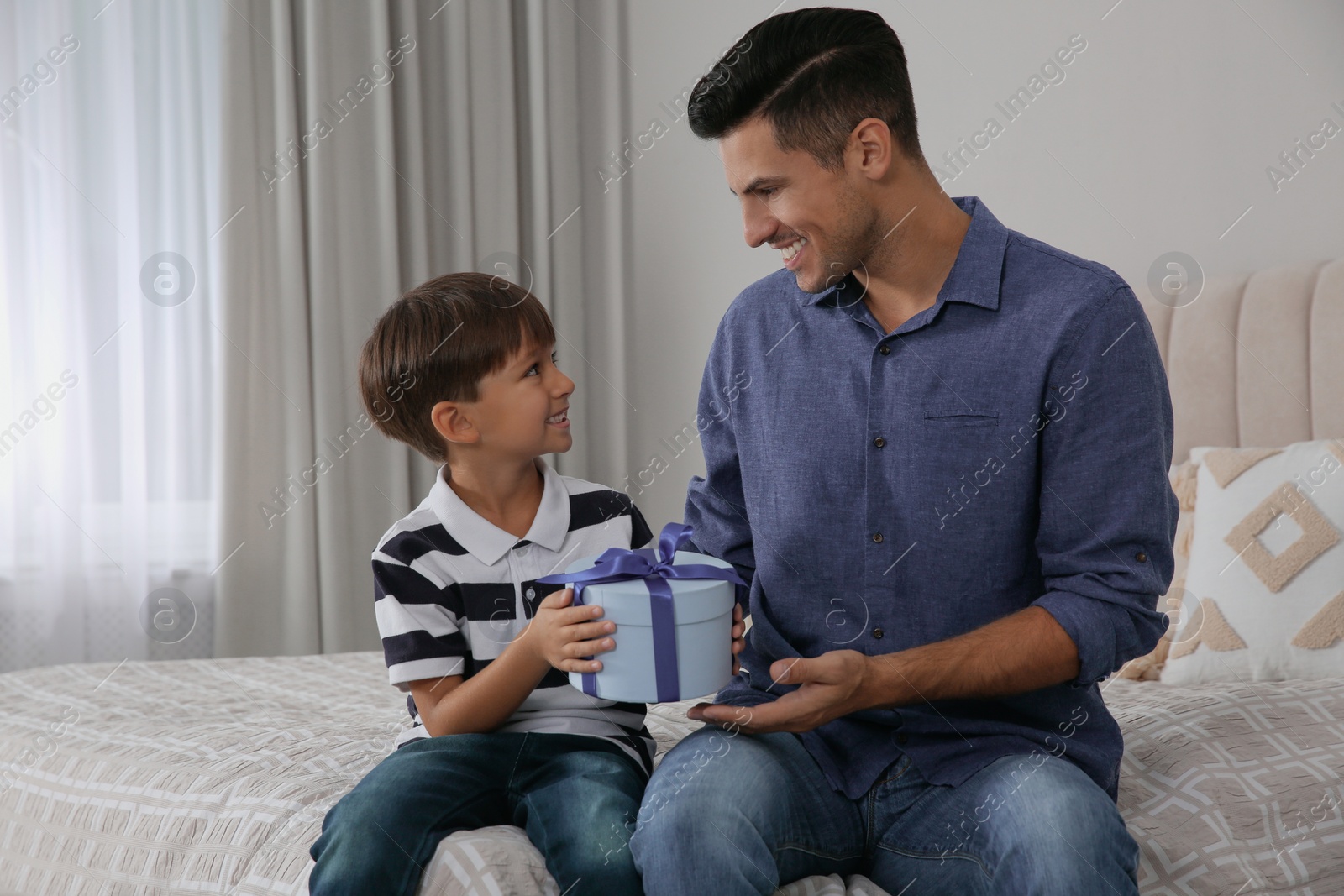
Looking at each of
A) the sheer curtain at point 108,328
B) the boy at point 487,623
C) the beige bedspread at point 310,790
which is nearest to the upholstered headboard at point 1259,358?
the beige bedspread at point 310,790

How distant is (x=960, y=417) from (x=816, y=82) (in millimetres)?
439

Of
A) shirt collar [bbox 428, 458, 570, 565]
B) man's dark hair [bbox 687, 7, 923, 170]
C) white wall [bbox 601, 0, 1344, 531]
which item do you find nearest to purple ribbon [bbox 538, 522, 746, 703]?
shirt collar [bbox 428, 458, 570, 565]

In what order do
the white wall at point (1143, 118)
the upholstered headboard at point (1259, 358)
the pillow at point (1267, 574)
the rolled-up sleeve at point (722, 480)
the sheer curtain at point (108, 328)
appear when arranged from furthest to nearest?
the sheer curtain at point (108, 328), the white wall at point (1143, 118), the upholstered headboard at point (1259, 358), the pillow at point (1267, 574), the rolled-up sleeve at point (722, 480)

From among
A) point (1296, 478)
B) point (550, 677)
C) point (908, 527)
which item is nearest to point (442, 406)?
point (550, 677)

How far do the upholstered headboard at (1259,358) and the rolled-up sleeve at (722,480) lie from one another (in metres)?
1.11

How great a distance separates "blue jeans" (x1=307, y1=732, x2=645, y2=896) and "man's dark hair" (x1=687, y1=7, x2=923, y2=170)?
30.1 inches

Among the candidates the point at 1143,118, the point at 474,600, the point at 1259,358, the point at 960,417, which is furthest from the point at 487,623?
the point at 1143,118

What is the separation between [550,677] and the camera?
1.32 metres

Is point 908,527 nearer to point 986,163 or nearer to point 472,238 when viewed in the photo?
point 986,163

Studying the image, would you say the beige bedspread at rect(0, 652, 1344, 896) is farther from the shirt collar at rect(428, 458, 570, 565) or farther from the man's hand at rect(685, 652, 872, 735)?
the shirt collar at rect(428, 458, 570, 565)

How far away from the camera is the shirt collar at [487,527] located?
52.4 inches

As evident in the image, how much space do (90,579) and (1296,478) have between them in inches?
108

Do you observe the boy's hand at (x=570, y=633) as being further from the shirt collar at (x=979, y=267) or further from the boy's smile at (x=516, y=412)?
the shirt collar at (x=979, y=267)

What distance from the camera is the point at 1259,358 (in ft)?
6.63
